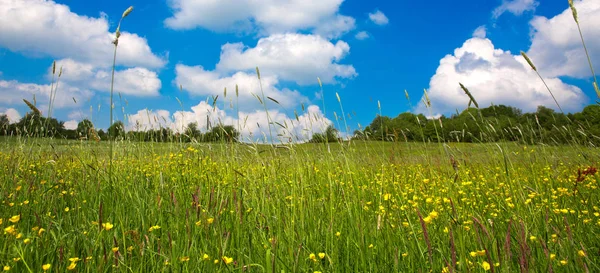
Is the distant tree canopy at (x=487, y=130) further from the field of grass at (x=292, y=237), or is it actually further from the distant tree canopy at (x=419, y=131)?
the field of grass at (x=292, y=237)

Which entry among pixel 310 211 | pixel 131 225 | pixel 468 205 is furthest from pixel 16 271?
pixel 468 205

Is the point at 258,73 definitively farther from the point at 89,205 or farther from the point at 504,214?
the point at 504,214

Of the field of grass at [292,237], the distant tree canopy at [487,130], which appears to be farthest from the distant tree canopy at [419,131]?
the field of grass at [292,237]

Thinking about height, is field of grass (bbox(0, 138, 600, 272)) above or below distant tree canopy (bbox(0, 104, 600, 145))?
below

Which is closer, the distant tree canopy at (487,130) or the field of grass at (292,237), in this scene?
the field of grass at (292,237)

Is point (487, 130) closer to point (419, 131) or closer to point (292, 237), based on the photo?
point (419, 131)

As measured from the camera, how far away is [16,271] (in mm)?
2025

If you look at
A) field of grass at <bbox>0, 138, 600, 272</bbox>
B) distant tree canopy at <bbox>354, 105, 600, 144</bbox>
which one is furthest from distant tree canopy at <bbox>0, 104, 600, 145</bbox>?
field of grass at <bbox>0, 138, 600, 272</bbox>

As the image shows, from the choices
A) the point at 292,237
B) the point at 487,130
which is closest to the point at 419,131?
the point at 487,130

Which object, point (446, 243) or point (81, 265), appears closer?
point (81, 265)

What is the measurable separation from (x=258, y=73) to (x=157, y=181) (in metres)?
1.67

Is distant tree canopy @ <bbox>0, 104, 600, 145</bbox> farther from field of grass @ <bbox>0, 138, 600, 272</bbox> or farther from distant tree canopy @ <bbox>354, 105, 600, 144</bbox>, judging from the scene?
field of grass @ <bbox>0, 138, 600, 272</bbox>

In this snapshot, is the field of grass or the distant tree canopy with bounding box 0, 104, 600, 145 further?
the distant tree canopy with bounding box 0, 104, 600, 145

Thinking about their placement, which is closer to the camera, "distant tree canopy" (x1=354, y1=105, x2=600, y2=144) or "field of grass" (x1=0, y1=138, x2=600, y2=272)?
"field of grass" (x1=0, y1=138, x2=600, y2=272)
